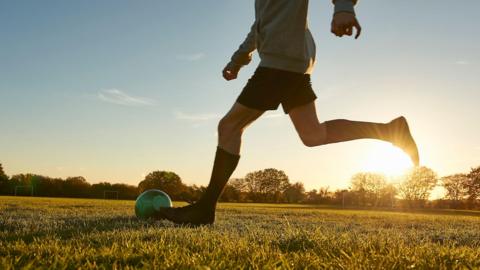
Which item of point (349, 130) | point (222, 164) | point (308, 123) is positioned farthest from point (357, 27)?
point (222, 164)

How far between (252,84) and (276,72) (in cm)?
25

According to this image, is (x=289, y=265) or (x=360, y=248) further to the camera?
(x=360, y=248)

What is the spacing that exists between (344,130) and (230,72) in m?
1.36

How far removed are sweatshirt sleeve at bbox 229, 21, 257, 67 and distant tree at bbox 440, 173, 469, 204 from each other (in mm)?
80193

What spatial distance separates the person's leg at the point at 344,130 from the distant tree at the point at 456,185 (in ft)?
261

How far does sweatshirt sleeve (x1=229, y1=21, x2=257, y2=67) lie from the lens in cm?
459

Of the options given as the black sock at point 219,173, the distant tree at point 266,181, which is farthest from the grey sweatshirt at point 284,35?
the distant tree at point 266,181

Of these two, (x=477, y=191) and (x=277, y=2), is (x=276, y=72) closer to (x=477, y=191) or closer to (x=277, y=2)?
(x=277, y=2)

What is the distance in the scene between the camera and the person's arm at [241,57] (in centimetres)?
460

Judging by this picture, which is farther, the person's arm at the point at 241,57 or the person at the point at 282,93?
the person's arm at the point at 241,57

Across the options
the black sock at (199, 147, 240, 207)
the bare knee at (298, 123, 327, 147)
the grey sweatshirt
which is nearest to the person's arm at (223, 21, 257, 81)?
the grey sweatshirt

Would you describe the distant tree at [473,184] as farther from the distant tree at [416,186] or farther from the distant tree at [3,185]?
the distant tree at [3,185]

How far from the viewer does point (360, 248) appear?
3195 mm

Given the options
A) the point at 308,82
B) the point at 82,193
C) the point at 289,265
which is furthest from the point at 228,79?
the point at 82,193
